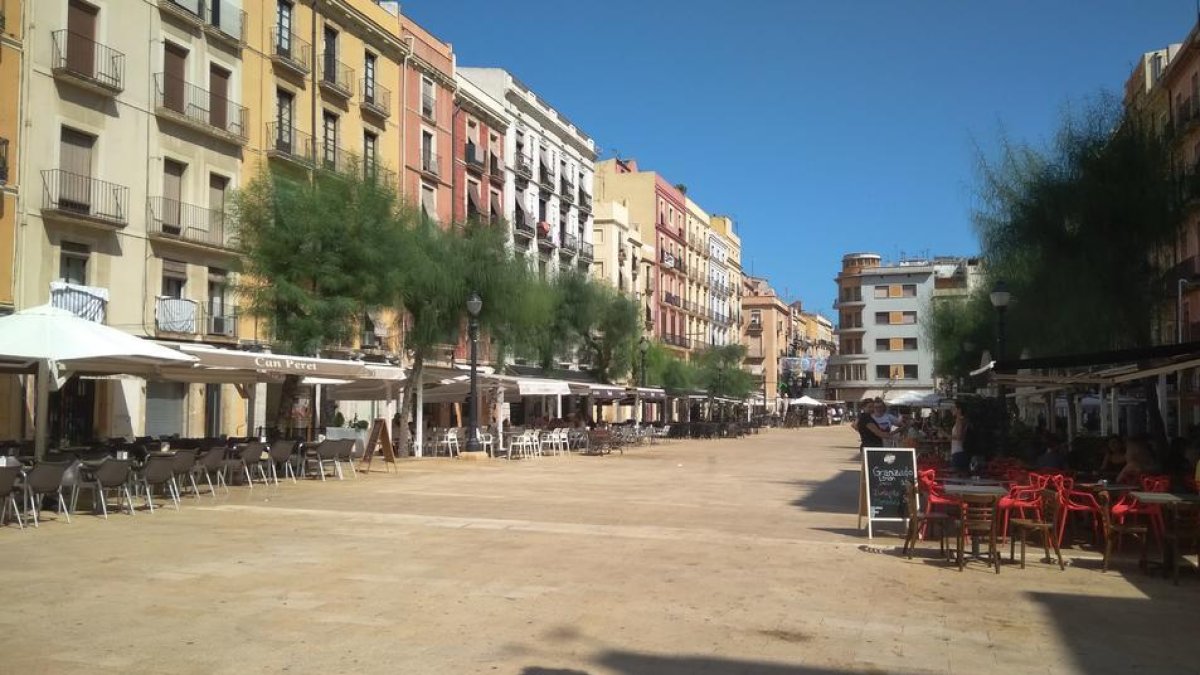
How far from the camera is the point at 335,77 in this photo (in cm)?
3334

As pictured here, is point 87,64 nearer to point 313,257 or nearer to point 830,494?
point 313,257

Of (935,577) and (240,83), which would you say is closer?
(935,577)

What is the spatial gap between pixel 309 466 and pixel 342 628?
14313mm

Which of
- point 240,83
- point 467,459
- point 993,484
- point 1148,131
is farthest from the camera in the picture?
point 240,83

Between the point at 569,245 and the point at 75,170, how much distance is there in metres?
32.5

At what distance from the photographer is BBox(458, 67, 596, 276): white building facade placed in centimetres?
4778

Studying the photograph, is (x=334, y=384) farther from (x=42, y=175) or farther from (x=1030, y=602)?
(x=1030, y=602)

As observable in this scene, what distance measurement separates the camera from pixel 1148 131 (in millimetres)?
19594

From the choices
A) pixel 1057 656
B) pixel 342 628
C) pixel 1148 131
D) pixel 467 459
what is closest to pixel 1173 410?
pixel 1148 131

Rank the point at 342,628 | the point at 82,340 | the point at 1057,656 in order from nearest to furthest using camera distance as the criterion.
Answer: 1. the point at 1057,656
2. the point at 342,628
3. the point at 82,340

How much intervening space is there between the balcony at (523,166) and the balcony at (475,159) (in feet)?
10.6

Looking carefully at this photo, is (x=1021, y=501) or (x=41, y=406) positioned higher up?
(x=41, y=406)

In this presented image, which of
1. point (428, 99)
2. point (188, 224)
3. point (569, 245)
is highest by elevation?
point (428, 99)

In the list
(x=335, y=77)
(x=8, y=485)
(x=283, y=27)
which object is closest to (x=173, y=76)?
(x=283, y=27)
